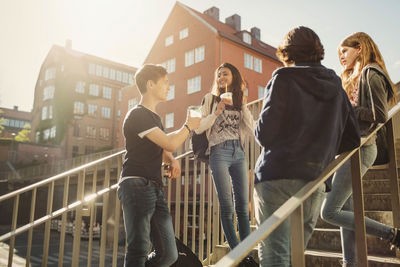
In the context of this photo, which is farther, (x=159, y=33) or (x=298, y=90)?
(x=159, y=33)

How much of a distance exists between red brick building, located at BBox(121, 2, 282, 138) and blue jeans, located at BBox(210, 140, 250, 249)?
19.9m

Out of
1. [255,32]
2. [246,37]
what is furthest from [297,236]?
[255,32]

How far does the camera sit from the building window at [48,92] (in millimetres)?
45594

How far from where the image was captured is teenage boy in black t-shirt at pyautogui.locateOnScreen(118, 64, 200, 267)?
82.1 inches

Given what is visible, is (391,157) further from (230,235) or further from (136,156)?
(136,156)

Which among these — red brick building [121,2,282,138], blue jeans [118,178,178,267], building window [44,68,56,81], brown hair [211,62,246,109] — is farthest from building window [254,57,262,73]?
building window [44,68,56,81]

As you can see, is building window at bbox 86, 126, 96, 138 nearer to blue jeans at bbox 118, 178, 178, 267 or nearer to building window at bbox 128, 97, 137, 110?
building window at bbox 128, 97, 137, 110

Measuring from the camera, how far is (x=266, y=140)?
5.27ft

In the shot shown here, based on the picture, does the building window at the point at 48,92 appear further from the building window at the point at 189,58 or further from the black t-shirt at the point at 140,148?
the black t-shirt at the point at 140,148

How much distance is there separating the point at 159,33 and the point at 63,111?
22.3m

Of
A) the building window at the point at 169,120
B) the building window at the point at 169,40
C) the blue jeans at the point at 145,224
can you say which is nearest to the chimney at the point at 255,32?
the building window at the point at 169,40

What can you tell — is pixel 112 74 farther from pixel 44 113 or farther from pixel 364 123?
pixel 364 123

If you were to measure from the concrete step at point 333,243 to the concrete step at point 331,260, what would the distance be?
12cm

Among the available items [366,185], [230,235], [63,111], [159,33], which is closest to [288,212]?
[230,235]
